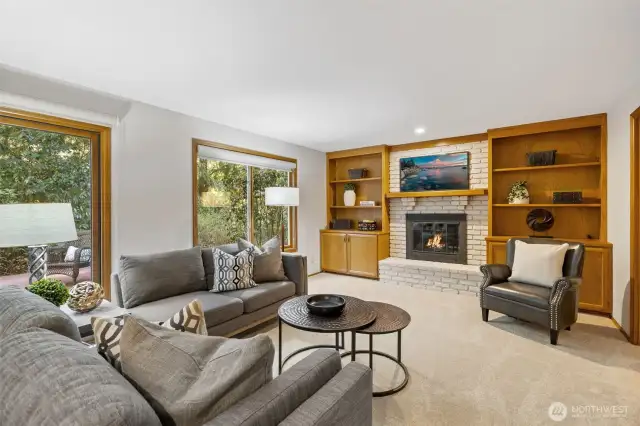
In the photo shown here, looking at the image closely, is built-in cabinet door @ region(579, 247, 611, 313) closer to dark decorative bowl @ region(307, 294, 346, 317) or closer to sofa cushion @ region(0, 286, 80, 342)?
dark decorative bowl @ region(307, 294, 346, 317)

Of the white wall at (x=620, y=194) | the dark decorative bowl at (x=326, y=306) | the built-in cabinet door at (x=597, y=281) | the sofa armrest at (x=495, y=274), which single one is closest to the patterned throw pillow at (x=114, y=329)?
the dark decorative bowl at (x=326, y=306)

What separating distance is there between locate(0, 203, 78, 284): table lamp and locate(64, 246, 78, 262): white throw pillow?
0.88 metres

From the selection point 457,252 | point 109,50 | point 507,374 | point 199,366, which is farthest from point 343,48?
point 457,252

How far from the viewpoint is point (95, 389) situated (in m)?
0.70

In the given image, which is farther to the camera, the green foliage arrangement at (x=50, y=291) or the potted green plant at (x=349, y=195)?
the potted green plant at (x=349, y=195)

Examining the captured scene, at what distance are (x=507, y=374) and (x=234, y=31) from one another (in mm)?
3040

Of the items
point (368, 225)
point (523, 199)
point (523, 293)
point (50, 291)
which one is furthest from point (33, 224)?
point (523, 199)

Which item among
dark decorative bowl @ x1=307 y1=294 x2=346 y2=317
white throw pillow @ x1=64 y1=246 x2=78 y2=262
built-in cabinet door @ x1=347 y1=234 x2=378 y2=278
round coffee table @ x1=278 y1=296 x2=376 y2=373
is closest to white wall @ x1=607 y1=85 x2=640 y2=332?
round coffee table @ x1=278 y1=296 x2=376 y2=373

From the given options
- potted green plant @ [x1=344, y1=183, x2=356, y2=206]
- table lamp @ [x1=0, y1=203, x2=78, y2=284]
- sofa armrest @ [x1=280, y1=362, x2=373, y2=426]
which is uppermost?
potted green plant @ [x1=344, y1=183, x2=356, y2=206]

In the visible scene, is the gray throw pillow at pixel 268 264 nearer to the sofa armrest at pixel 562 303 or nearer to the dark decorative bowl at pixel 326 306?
the dark decorative bowl at pixel 326 306

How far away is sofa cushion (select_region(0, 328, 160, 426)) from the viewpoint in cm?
65

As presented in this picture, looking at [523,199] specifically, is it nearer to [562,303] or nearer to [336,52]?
[562,303]

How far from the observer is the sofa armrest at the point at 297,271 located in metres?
3.61

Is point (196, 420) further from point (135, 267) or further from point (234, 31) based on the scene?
point (135, 267)
